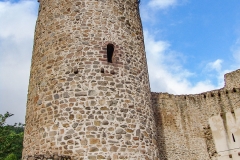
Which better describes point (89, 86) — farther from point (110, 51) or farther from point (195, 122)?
point (195, 122)

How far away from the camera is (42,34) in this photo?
8484 millimetres

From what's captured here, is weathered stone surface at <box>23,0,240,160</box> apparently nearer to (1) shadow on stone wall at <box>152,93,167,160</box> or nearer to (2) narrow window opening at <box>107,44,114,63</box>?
(2) narrow window opening at <box>107,44,114,63</box>

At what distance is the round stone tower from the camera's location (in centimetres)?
671

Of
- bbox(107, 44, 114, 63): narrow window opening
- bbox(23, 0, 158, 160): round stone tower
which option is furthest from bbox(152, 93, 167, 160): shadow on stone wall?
bbox(107, 44, 114, 63): narrow window opening

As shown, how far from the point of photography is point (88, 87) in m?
7.16

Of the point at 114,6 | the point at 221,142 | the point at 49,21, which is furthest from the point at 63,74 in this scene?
the point at 221,142

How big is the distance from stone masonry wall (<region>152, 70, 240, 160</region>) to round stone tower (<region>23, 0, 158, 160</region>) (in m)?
8.00

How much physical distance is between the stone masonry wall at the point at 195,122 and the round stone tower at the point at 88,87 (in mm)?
8001

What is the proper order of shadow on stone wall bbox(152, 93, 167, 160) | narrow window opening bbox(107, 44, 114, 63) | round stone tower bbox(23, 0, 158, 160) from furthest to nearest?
shadow on stone wall bbox(152, 93, 167, 160) < narrow window opening bbox(107, 44, 114, 63) < round stone tower bbox(23, 0, 158, 160)

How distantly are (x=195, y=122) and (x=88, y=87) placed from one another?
36.6ft

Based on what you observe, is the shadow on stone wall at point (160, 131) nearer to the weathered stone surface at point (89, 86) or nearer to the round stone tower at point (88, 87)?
the weathered stone surface at point (89, 86)

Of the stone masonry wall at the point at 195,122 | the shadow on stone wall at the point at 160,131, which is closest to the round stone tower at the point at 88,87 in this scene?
the shadow on stone wall at the point at 160,131

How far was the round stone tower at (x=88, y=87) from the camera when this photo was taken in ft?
22.0

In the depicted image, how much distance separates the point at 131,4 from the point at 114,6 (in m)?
0.93
